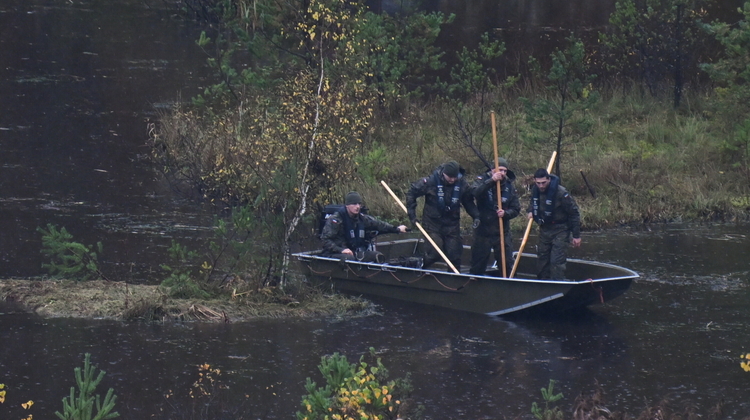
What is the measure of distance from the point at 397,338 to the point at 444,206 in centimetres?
187

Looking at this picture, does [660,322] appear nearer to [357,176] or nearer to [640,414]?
[640,414]

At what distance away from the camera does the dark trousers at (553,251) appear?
12.2 m

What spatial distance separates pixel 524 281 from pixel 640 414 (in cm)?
291

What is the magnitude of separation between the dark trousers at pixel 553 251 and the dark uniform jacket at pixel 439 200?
34.4 inches

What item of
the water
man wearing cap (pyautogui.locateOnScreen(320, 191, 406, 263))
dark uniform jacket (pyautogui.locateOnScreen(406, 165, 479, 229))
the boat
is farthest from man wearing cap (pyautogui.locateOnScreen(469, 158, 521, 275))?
the water

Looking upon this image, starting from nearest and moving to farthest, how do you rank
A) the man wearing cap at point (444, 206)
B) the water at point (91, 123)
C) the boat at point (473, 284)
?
the boat at point (473, 284) < the man wearing cap at point (444, 206) < the water at point (91, 123)

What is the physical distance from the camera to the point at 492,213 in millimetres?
12789

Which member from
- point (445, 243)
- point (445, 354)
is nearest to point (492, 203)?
point (445, 243)

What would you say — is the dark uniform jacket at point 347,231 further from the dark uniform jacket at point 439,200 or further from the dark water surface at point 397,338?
the dark water surface at point 397,338

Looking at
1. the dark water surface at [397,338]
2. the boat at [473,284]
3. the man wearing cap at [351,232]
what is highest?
the man wearing cap at [351,232]

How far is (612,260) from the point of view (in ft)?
49.2

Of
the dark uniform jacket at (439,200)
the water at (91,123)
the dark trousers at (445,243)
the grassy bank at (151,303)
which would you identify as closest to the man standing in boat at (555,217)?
the dark uniform jacket at (439,200)

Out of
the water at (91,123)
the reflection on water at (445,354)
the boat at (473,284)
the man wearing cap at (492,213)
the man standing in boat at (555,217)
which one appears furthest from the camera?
the water at (91,123)

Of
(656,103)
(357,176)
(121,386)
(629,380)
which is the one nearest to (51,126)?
(357,176)
